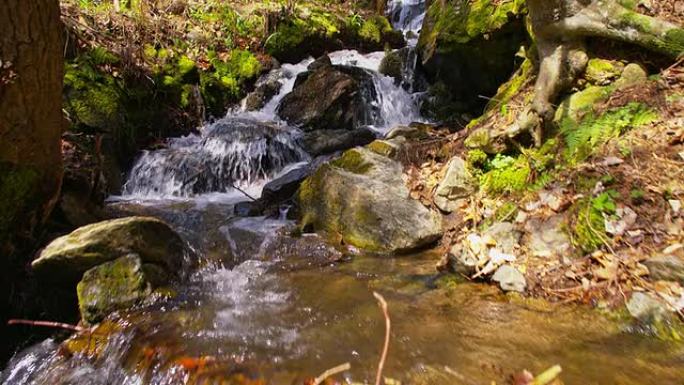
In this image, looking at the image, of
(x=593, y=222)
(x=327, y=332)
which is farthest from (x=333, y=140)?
(x=327, y=332)

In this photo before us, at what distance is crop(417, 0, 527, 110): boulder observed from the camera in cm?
652

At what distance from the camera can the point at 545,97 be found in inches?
175

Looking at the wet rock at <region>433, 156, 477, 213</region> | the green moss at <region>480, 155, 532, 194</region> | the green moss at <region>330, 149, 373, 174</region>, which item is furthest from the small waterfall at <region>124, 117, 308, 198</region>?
the green moss at <region>480, 155, 532, 194</region>

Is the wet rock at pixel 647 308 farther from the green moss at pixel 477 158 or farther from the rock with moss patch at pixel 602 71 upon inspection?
the rock with moss patch at pixel 602 71

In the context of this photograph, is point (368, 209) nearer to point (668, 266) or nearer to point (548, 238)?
point (548, 238)

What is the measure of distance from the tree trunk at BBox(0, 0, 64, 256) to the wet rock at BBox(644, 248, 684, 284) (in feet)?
17.2

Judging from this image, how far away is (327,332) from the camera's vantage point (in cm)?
291

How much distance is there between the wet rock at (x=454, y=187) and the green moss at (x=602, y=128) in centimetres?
113

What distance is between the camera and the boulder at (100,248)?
3398 millimetres

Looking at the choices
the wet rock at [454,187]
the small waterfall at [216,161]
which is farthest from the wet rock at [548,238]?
the small waterfall at [216,161]

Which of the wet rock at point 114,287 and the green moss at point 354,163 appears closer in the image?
the wet rock at point 114,287

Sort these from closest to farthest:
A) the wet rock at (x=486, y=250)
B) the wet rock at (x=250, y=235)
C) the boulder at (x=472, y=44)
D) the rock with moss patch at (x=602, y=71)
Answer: the wet rock at (x=486, y=250)
the rock with moss patch at (x=602, y=71)
the wet rock at (x=250, y=235)
the boulder at (x=472, y=44)

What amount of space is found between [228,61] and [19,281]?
7.86 meters

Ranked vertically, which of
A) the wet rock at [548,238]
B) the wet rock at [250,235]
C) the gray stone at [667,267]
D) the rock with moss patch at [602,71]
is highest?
the rock with moss patch at [602,71]
